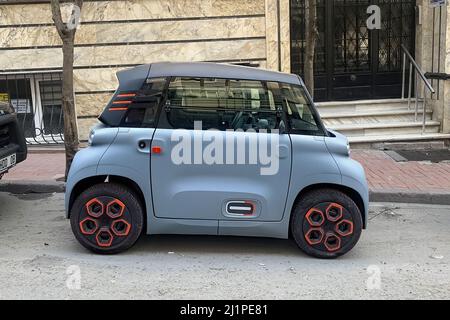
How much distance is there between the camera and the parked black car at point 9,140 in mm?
5895

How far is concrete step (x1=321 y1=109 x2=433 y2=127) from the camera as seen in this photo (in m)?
9.80

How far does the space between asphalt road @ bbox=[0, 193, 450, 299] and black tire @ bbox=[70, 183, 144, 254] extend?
146 millimetres

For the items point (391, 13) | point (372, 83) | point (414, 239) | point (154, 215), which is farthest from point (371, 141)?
point (154, 215)

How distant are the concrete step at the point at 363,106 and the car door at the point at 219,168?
18.5 ft

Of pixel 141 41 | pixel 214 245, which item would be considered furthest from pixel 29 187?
pixel 141 41

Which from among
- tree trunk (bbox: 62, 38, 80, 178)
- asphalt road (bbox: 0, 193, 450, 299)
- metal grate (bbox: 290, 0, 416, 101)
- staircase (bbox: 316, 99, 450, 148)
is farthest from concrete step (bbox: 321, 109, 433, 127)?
tree trunk (bbox: 62, 38, 80, 178)

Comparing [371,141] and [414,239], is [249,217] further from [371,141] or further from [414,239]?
[371,141]

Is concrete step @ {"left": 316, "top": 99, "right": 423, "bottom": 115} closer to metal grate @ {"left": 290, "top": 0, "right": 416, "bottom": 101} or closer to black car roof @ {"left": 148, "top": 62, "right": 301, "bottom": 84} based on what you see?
metal grate @ {"left": 290, "top": 0, "right": 416, "bottom": 101}

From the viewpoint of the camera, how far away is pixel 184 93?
4.77 m

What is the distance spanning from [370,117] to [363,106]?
415 millimetres

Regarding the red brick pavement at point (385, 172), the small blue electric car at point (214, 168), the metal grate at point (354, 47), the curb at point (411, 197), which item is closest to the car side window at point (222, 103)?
the small blue electric car at point (214, 168)

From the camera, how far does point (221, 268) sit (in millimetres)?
4527
